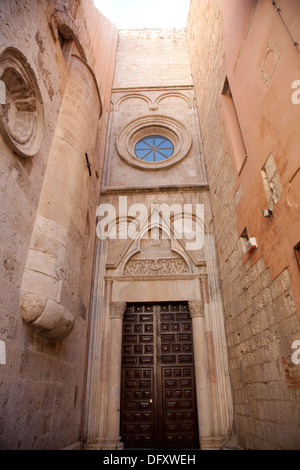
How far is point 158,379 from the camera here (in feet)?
19.2

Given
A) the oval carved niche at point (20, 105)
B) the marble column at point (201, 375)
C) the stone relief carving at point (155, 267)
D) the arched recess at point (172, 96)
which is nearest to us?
the oval carved niche at point (20, 105)

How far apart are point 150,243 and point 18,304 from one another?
4.06 m

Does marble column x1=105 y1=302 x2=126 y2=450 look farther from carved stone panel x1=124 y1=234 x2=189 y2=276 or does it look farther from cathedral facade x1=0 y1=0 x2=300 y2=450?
carved stone panel x1=124 y1=234 x2=189 y2=276

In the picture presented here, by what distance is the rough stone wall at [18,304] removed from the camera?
122 inches

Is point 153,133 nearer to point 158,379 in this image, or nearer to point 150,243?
point 150,243

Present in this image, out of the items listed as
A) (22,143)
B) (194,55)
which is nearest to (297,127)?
(22,143)

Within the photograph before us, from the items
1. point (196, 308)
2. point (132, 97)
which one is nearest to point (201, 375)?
point (196, 308)

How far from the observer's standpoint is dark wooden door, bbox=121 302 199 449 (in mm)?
5461

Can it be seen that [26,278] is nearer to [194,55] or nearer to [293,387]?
[293,387]

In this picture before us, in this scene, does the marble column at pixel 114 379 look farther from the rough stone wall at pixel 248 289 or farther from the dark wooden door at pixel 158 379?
the rough stone wall at pixel 248 289

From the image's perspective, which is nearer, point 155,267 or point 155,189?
point 155,267

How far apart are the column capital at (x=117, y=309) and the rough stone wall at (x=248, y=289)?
2156mm

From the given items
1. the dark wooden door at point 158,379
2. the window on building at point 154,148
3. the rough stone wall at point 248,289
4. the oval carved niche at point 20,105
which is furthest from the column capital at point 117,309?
the window on building at point 154,148

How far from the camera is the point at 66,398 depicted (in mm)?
4621
